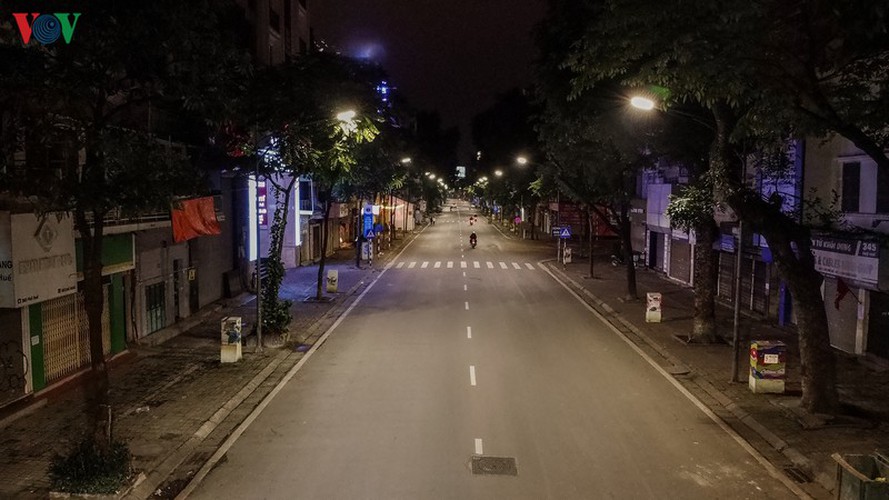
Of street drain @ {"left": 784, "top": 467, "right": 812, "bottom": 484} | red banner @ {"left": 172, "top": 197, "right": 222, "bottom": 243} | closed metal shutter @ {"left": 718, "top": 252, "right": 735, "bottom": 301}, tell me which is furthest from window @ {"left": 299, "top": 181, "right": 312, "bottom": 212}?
street drain @ {"left": 784, "top": 467, "right": 812, "bottom": 484}

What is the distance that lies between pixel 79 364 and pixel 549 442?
Answer: 11.1 m

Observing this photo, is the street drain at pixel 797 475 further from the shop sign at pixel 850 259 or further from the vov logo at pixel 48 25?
the vov logo at pixel 48 25

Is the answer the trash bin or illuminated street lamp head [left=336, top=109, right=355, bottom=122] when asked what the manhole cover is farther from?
illuminated street lamp head [left=336, top=109, right=355, bottom=122]

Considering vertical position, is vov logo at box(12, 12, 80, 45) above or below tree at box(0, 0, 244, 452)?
above

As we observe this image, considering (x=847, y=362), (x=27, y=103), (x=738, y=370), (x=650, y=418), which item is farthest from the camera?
(x=847, y=362)

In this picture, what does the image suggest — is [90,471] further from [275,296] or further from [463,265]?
[463,265]

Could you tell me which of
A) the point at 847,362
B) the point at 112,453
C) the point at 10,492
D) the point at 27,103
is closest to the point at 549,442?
the point at 112,453

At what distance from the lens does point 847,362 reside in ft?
58.6

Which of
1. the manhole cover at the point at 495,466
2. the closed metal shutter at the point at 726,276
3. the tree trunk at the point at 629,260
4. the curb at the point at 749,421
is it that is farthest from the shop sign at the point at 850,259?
the manhole cover at the point at 495,466

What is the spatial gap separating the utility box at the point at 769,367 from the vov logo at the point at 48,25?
1374 centimetres

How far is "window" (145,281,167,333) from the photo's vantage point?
789 inches

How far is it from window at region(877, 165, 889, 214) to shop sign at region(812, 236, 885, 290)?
128cm

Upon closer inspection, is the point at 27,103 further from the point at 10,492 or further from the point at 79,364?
the point at 79,364

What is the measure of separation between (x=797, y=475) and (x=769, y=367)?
4.40m
